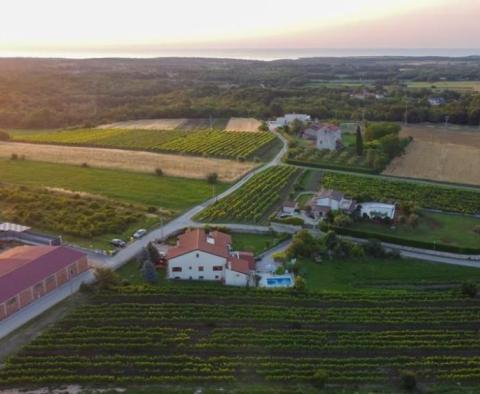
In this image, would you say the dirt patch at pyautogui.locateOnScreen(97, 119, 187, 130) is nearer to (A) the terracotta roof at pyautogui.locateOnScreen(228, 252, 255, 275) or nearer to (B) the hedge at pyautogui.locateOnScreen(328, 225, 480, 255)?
(B) the hedge at pyautogui.locateOnScreen(328, 225, 480, 255)

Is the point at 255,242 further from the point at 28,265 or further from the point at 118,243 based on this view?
the point at 28,265

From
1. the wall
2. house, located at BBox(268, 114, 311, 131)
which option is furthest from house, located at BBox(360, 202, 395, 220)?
house, located at BBox(268, 114, 311, 131)

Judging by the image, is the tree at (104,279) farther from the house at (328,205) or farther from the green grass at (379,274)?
the house at (328,205)

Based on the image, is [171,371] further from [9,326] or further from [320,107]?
[320,107]

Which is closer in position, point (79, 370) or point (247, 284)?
point (79, 370)

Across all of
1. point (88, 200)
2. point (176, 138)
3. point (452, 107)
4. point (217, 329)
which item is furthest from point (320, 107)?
point (217, 329)

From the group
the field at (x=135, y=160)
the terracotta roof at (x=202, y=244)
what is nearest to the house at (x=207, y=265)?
the terracotta roof at (x=202, y=244)

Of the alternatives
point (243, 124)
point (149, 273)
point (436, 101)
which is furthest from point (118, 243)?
point (436, 101)
